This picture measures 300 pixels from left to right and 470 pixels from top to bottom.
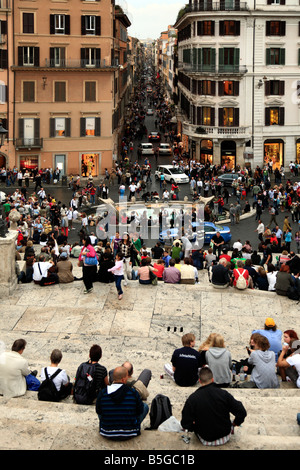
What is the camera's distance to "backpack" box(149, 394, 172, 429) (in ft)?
27.2

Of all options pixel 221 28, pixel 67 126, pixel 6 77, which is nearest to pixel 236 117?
pixel 221 28

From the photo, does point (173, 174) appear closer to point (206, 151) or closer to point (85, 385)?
point (206, 151)

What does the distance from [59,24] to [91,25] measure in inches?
97.4

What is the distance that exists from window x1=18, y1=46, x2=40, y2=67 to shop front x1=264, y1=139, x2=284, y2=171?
66.0 ft

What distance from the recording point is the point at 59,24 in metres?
47.5

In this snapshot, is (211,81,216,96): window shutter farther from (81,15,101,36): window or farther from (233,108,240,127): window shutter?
(81,15,101,36): window

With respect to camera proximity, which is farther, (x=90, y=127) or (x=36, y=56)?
(x=90, y=127)

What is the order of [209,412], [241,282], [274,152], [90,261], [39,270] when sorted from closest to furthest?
1. [209,412]
2. [90,261]
3. [241,282]
4. [39,270]
5. [274,152]

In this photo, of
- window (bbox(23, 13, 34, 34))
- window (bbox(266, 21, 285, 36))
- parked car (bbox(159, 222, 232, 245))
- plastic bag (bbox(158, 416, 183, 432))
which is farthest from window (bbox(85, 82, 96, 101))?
plastic bag (bbox(158, 416, 183, 432))

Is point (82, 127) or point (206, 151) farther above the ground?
point (82, 127)

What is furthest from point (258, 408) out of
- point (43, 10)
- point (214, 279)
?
point (43, 10)

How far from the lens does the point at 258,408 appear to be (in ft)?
30.2

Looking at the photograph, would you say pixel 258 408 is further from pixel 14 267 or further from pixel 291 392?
pixel 14 267

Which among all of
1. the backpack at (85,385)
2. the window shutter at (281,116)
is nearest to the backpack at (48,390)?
the backpack at (85,385)
